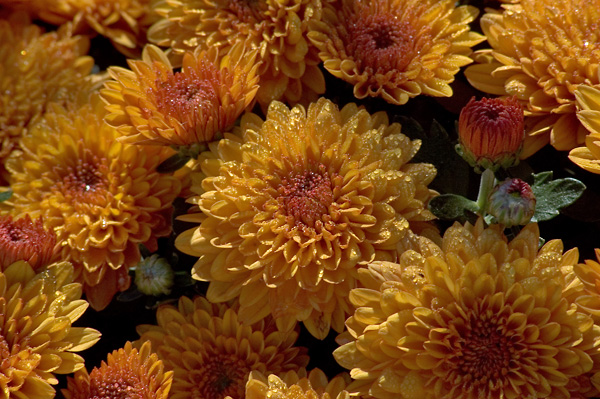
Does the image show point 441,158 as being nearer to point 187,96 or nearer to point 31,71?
point 187,96

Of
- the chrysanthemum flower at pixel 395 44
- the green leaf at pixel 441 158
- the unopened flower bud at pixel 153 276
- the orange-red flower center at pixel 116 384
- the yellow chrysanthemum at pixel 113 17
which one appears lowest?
the orange-red flower center at pixel 116 384

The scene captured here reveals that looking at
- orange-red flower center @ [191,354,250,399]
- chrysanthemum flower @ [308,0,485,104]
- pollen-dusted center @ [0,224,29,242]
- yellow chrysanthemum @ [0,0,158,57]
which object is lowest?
orange-red flower center @ [191,354,250,399]

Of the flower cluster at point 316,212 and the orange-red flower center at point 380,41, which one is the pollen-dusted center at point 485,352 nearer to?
the flower cluster at point 316,212

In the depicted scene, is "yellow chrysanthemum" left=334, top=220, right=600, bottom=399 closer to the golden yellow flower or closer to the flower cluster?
the flower cluster

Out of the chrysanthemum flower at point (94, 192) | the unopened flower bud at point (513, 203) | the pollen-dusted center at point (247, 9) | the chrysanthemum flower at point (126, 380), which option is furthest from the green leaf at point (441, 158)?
the chrysanthemum flower at point (126, 380)

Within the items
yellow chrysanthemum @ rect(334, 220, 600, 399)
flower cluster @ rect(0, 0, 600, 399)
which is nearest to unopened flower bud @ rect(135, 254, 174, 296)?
flower cluster @ rect(0, 0, 600, 399)
